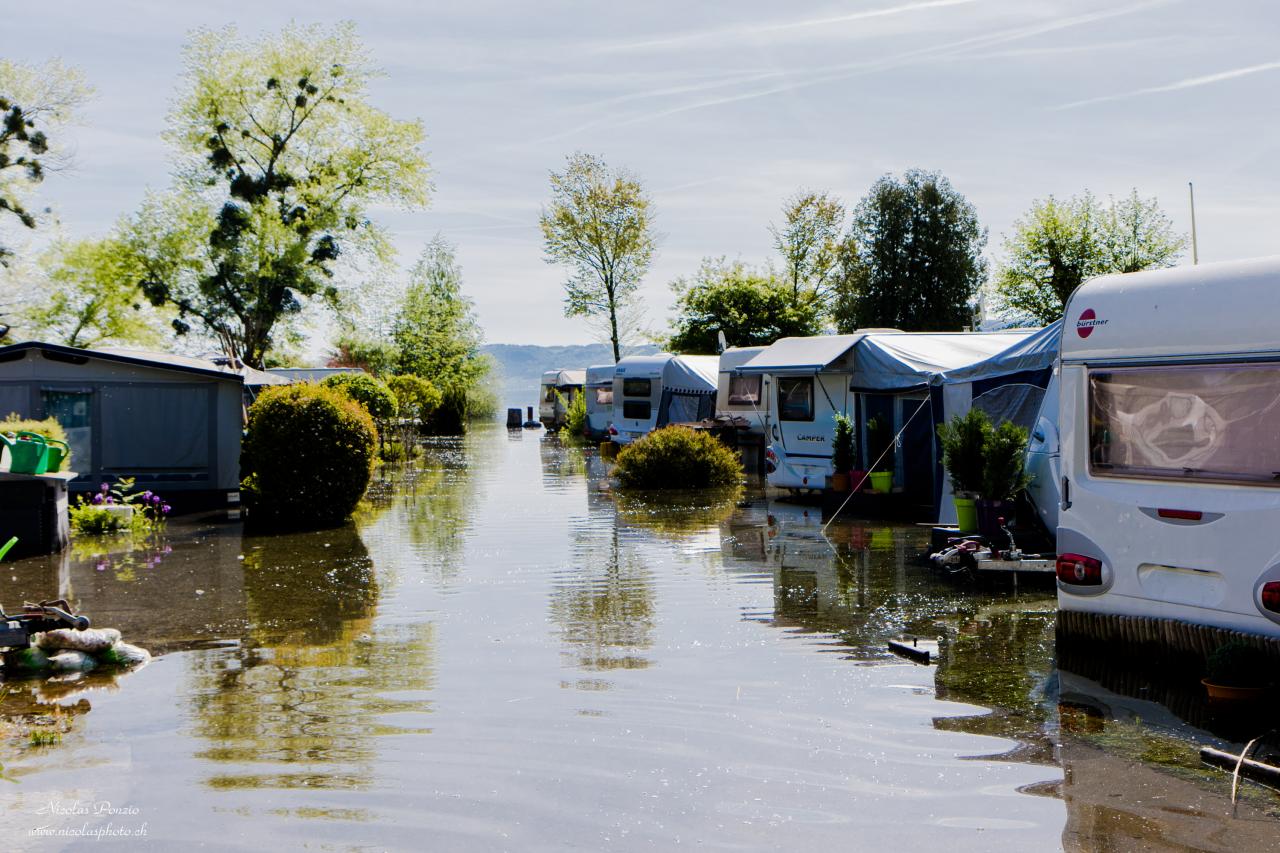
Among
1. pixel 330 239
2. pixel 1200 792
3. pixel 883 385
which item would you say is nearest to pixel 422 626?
pixel 1200 792

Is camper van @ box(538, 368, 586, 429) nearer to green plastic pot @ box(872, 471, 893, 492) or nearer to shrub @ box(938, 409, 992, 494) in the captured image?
green plastic pot @ box(872, 471, 893, 492)

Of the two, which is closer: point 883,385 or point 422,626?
point 422,626

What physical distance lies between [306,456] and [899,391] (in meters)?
8.50

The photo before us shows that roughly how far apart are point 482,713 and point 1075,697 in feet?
11.3

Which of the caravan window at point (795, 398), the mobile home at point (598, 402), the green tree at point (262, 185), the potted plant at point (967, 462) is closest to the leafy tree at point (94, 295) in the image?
the green tree at point (262, 185)

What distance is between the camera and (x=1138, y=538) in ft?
24.0

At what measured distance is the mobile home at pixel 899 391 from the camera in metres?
14.0

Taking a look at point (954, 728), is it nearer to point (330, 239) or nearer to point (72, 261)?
point (330, 239)

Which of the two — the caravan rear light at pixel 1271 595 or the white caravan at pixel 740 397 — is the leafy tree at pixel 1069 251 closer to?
the white caravan at pixel 740 397

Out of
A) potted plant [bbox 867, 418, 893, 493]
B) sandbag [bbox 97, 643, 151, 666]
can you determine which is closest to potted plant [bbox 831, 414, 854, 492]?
potted plant [bbox 867, 418, 893, 493]

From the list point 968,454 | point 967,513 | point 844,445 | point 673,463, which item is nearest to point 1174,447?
point 968,454

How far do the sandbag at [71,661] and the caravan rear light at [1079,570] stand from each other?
21.2 feet

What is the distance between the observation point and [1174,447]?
7.35m

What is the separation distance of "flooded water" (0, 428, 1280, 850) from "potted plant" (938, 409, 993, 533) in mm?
1067
